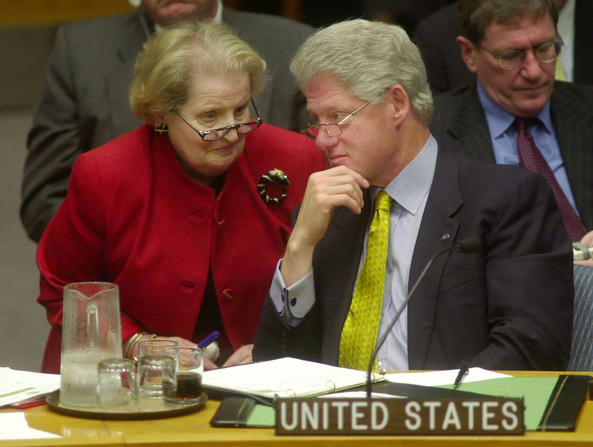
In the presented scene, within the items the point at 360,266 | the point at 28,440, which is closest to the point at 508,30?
the point at 360,266

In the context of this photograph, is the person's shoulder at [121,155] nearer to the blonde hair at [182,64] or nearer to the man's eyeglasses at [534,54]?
the blonde hair at [182,64]

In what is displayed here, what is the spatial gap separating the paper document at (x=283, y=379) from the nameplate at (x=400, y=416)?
0.70 feet

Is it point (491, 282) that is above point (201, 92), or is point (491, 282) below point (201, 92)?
below

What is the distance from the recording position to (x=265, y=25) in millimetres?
4016

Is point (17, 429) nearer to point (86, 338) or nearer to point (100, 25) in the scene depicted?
point (86, 338)

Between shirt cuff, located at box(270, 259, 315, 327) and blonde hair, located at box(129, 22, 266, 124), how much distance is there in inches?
23.3

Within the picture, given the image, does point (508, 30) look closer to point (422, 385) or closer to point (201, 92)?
point (201, 92)

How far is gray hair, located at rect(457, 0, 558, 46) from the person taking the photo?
12.1ft

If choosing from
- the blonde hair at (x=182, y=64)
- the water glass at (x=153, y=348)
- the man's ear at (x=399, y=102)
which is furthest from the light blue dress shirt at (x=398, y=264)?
the water glass at (x=153, y=348)

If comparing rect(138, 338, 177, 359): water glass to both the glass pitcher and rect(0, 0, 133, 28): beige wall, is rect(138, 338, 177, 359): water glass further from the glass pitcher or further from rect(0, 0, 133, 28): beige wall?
rect(0, 0, 133, 28): beige wall

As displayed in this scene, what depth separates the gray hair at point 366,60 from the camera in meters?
2.87

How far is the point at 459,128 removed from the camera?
12.6 feet

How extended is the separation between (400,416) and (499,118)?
2.12 m

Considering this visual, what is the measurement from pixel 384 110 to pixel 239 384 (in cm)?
97
